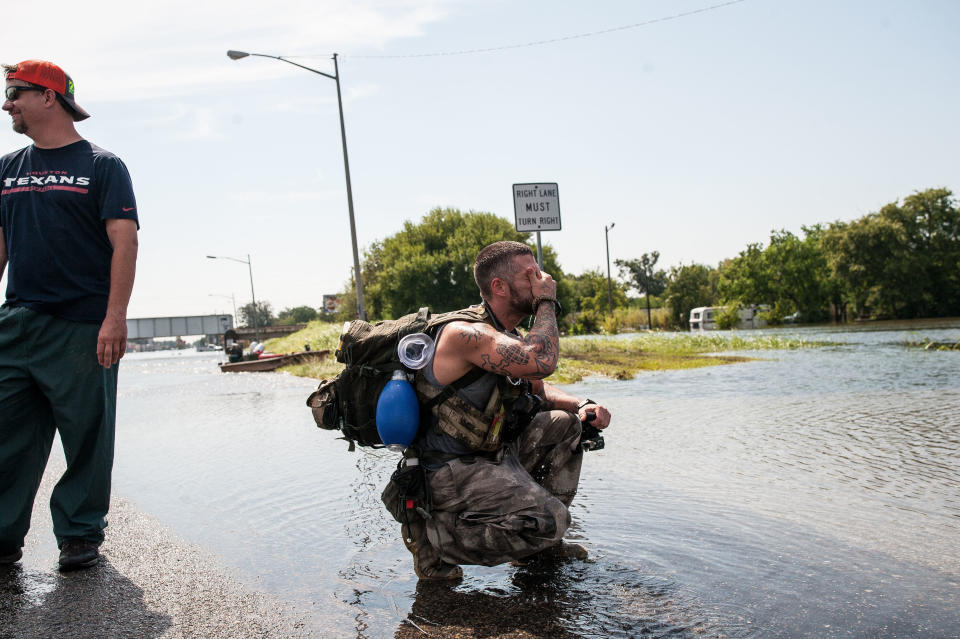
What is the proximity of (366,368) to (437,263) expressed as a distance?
188 feet

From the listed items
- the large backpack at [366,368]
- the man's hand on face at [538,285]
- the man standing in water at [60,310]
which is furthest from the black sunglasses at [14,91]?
the man's hand on face at [538,285]

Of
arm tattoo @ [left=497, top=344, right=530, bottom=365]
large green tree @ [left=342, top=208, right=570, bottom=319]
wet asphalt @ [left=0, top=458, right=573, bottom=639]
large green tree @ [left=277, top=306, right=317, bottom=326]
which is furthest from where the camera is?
large green tree @ [left=277, top=306, right=317, bottom=326]

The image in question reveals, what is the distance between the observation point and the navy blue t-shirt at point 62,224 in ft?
11.8

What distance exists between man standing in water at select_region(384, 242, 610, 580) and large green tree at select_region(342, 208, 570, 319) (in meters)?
53.8

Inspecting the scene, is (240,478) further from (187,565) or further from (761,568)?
(761,568)

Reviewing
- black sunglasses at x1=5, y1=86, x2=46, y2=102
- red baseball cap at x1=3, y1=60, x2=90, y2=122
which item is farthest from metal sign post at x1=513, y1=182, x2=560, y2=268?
black sunglasses at x1=5, y1=86, x2=46, y2=102

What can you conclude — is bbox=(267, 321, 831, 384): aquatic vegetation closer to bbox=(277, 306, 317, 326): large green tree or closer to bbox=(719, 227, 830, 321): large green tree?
bbox=(719, 227, 830, 321): large green tree

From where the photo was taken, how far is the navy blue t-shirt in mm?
3607

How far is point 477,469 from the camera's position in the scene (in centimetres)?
315

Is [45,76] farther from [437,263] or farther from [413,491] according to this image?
[437,263]

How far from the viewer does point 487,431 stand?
10.3 feet

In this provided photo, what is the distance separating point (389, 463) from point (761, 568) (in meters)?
3.79

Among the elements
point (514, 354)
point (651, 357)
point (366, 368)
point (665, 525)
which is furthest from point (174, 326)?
point (514, 354)

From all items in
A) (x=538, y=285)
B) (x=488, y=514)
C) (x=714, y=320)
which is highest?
(x=538, y=285)
